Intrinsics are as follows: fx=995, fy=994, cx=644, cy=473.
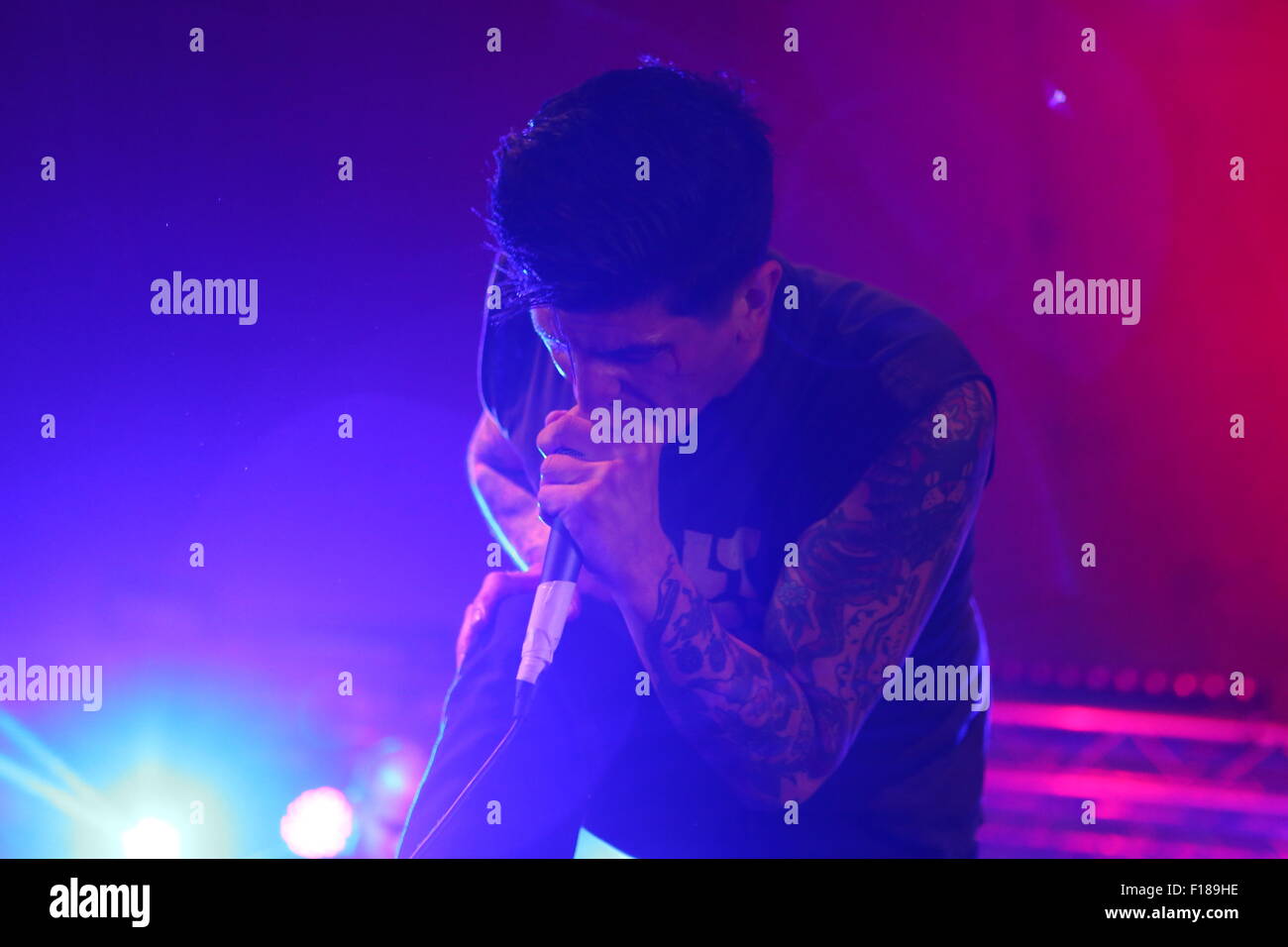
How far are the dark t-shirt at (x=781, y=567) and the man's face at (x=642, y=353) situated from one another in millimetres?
75

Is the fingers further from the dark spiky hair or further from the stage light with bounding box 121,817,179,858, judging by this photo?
the stage light with bounding box 121,817,179,858

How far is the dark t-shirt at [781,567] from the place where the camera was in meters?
1.59

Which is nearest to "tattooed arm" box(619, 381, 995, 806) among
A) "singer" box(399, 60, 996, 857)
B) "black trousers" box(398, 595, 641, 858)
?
"singer" box(399, 60, 996, 857)

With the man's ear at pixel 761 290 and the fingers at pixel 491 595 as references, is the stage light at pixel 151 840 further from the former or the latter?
the man's ear at pixel 761 290

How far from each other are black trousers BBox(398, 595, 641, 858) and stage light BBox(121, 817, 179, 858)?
66 centimetres

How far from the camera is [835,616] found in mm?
1494

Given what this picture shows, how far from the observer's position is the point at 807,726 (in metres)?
1.50

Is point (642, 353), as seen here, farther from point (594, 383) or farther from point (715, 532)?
point (715, 532)

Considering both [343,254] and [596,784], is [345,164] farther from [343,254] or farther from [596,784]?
[596,784]

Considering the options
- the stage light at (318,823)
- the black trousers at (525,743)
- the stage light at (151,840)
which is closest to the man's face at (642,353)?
the black trousers at (525,743)

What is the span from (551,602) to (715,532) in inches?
14.9
